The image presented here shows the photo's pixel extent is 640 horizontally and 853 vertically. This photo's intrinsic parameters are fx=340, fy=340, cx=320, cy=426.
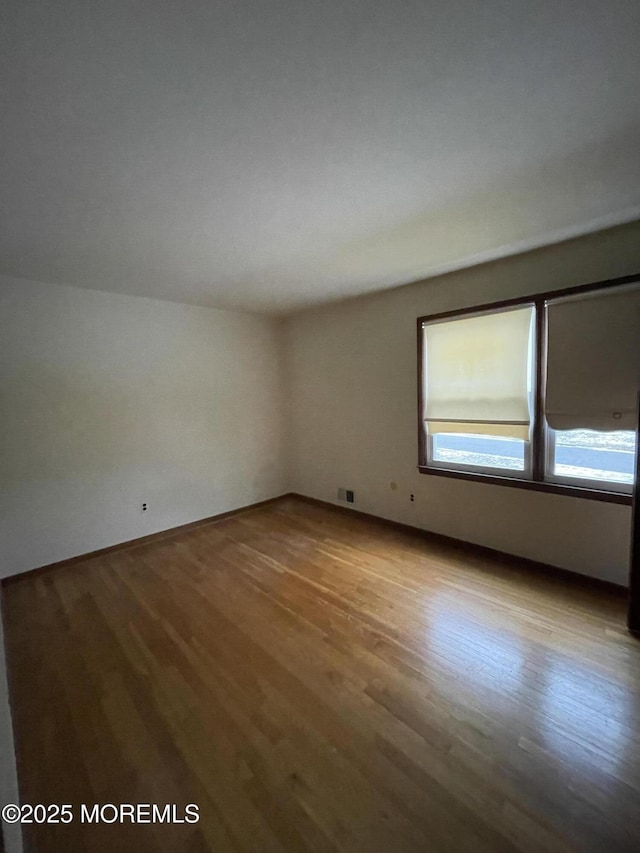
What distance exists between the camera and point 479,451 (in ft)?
10.5

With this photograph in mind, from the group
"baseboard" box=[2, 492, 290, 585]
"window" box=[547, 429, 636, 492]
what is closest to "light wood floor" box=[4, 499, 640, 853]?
"baseboard" box=[2, 492, 290, 585]

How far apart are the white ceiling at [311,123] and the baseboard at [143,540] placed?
262 centimetres

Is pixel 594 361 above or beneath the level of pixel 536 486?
above

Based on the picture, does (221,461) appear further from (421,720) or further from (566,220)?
(566,220)

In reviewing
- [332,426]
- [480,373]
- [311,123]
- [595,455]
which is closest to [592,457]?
[595,455]

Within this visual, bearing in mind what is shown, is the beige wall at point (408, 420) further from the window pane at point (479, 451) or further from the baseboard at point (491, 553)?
the window pane at point (479, 451)

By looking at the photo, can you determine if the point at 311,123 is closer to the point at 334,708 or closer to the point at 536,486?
the point at 334,708

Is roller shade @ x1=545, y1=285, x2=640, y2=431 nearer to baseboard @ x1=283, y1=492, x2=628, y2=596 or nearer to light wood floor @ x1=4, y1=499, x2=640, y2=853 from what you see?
baseboard @ x1=283, y1=492, x2=628, y2=596

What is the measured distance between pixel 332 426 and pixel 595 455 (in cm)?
266

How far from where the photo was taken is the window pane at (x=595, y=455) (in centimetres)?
245

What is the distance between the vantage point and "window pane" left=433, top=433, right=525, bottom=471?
298 cm

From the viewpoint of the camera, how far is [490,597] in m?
2.51

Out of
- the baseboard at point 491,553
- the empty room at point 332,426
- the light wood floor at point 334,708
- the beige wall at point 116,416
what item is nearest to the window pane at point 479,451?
the empty room at point 332,426

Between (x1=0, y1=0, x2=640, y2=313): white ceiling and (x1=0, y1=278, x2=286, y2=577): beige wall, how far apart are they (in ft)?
2.79
